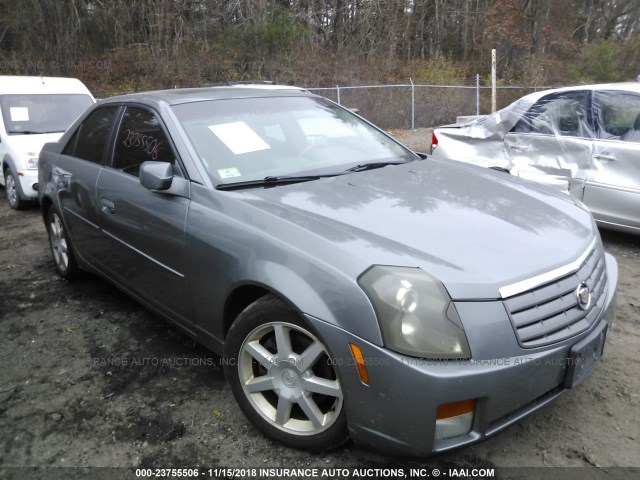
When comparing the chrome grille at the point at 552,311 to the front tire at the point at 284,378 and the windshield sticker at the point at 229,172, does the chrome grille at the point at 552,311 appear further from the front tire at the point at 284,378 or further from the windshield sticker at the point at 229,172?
the windshield sticker at the point at 229,172

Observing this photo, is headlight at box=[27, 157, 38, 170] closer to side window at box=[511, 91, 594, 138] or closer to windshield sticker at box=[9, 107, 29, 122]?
windshield sticker at box=[9, 107, 29, 122]

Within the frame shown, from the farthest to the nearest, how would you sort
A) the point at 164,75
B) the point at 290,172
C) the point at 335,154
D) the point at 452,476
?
the point at 164,75 < the point at 335,154 < the point at 290,172 < the point at 452,476

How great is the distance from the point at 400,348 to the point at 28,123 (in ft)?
24.7

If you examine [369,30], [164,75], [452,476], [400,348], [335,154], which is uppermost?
[369,30]

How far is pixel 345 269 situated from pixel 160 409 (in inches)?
55.5

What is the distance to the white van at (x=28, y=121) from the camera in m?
7.10

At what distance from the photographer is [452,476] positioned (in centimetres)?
223

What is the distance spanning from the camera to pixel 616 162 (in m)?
4.83

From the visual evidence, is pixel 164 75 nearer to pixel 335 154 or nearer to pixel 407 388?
pixel 335 154

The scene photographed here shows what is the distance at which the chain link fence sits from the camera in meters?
16.2

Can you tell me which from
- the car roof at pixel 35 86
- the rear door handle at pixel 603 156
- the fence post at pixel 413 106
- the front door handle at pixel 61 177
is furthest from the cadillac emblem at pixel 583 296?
the fence post at pixel 413 106

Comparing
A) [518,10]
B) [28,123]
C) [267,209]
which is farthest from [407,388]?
[518,10]

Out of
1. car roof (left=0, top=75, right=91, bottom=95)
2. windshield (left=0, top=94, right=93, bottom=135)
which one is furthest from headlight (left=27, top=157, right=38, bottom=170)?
car roof (left=0, top=75, right=91, bottom=95)

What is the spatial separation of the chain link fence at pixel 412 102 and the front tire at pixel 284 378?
1386 centimetres
